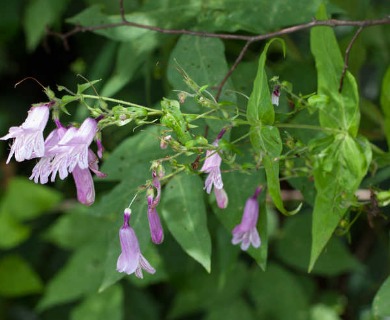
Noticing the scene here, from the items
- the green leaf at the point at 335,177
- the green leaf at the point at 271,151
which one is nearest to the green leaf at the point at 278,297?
the green leaf at the point at 335,177

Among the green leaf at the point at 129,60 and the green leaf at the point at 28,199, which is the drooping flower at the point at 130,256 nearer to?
the green leaf at the point at 129,60

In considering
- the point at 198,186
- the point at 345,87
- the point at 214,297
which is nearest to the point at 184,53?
the point at 198,186

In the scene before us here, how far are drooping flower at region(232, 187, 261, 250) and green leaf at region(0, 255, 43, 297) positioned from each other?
1312 mm

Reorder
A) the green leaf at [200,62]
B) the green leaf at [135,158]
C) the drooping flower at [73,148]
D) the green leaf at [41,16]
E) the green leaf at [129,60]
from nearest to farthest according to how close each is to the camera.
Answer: the drooping flower at [73,148]
the green leaf at [200,62]
the green leaf at [135,158]
the green leaf at [129,60]
the green leaf at [41,16]

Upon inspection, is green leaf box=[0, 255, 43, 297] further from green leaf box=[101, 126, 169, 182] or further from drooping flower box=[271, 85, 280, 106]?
drooping flower box=[271, 85, 280, 106]

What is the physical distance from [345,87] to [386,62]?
109 cm

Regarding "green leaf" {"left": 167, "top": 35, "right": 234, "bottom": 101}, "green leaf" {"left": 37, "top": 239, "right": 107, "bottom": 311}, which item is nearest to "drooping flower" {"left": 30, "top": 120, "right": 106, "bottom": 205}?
"green leaf" {"left": 167, "top": 35, "right": 234, "bottom": 101}

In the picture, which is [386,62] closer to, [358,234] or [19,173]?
[358,234]

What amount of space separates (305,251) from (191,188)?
2.74ft

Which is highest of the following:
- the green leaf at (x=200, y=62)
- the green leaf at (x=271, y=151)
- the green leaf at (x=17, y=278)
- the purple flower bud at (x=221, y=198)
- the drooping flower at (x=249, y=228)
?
the green leaf at (x=271, y=151)

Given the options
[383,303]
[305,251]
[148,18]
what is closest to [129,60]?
[148,18]

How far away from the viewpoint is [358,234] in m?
2.94

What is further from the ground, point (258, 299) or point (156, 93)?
point (156, 93)

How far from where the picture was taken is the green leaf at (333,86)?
4.95 ft
